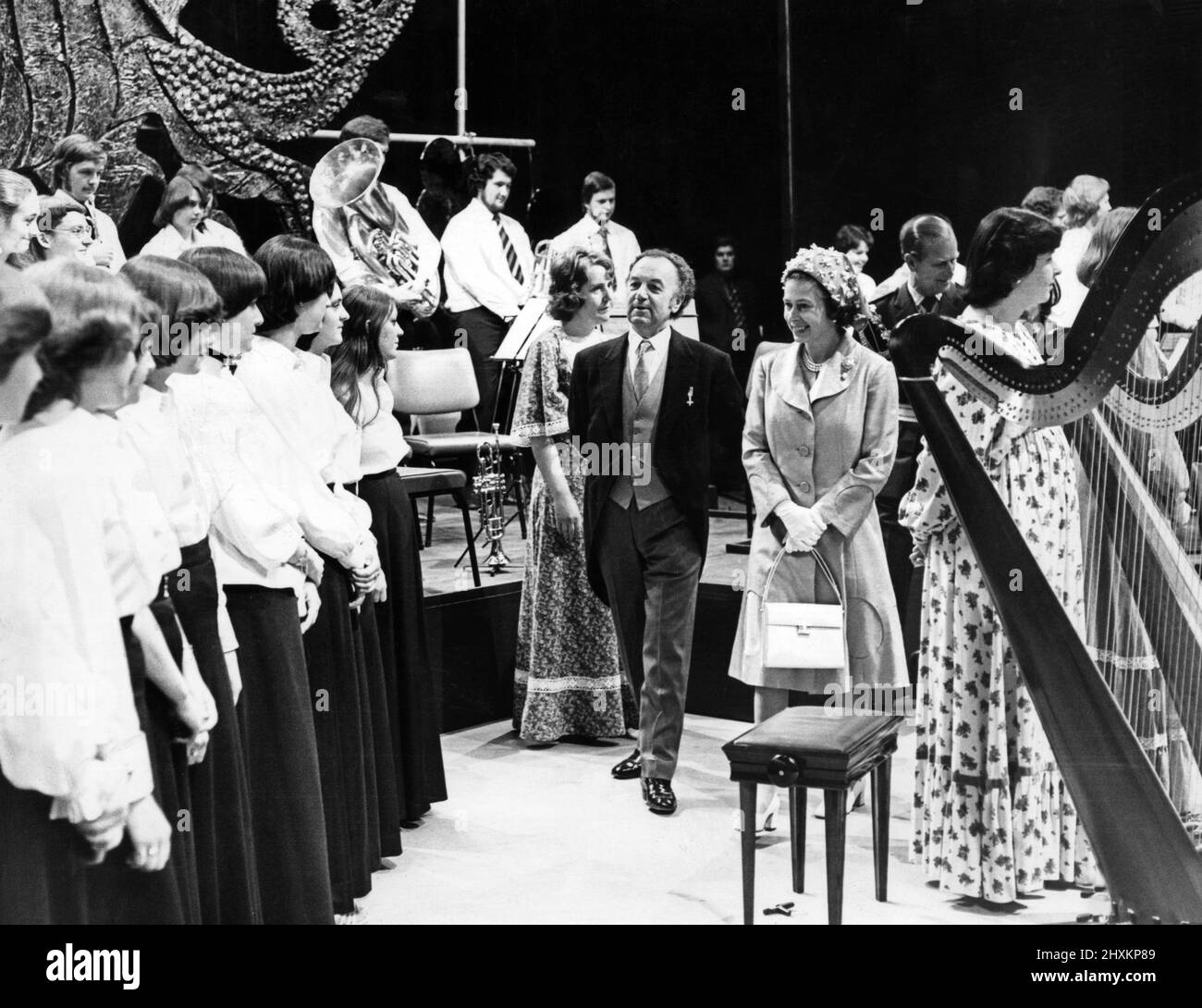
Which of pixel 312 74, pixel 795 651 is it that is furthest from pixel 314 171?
pixel 795 651

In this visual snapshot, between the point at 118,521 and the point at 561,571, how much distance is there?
109 inches

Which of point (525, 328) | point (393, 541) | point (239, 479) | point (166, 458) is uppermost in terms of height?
point (525, 328)

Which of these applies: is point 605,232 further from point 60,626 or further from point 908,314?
point 60,626

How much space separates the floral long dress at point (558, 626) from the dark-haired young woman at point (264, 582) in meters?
1.68

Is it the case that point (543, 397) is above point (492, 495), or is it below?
above

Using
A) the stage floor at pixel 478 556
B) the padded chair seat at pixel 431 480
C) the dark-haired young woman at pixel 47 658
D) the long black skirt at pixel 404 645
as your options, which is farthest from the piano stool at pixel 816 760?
the stage floor at pixel 478 556

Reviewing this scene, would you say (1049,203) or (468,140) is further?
(468,140)

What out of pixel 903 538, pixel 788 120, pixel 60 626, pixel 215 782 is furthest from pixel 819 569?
pixel 788 120

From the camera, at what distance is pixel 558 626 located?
5301 mm

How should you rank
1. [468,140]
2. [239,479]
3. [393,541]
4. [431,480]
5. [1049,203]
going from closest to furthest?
[239,479] < [393,541] < [1049,203] < [431,480] < [468,140]

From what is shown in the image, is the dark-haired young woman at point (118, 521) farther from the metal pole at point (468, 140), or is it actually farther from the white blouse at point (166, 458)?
the metal pole at point (468, 140)

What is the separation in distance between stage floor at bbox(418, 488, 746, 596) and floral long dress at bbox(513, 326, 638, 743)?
1.27ft

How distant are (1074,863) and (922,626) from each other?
2.33 ft
